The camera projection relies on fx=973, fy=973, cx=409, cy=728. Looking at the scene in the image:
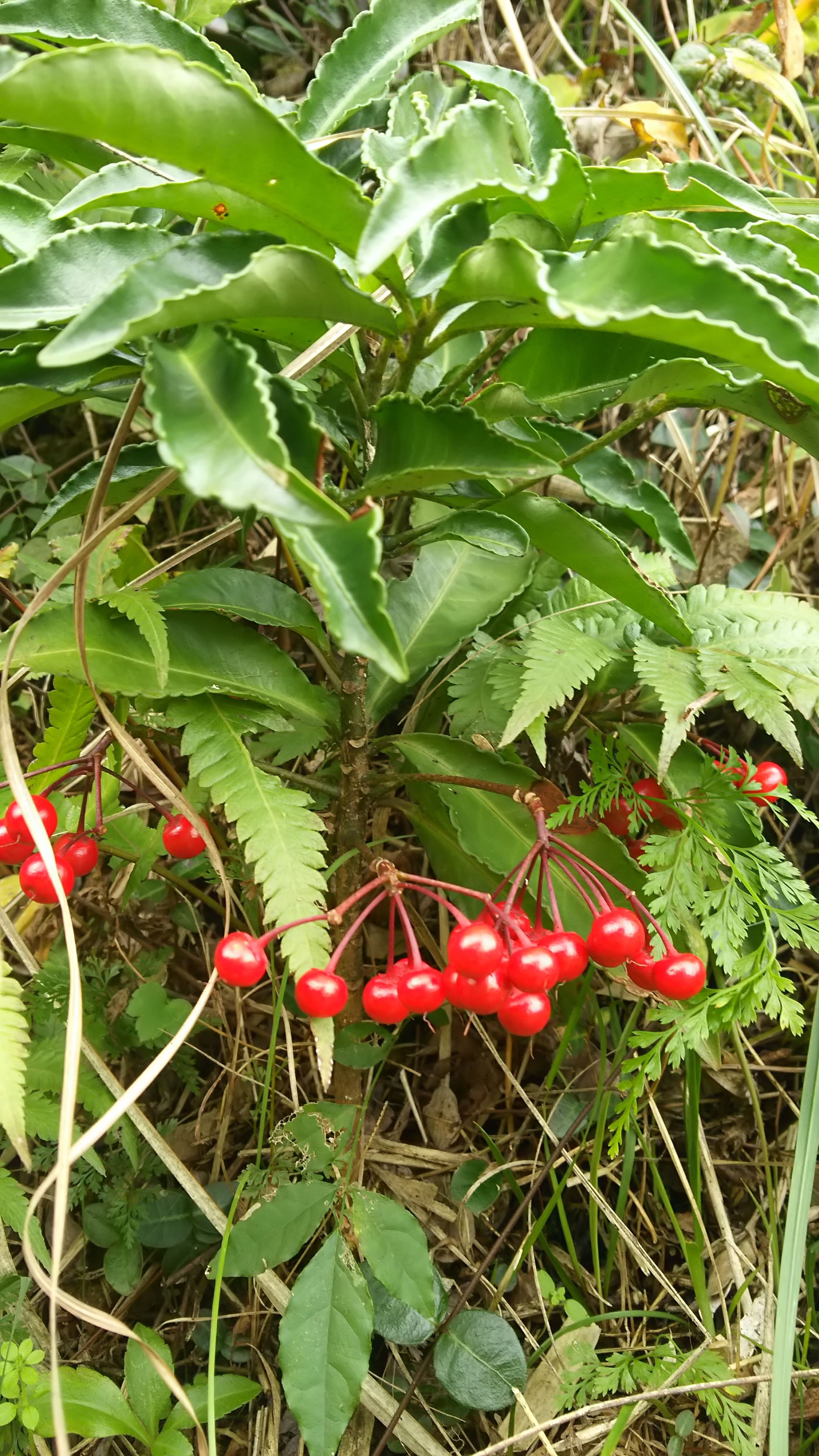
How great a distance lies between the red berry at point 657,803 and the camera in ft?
3.47

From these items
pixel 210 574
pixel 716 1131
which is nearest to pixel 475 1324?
pixel 716 1131

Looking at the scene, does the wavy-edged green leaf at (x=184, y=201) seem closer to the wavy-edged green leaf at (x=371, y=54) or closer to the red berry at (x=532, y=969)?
the wavy-edged green leaf at (x=371, y=54)

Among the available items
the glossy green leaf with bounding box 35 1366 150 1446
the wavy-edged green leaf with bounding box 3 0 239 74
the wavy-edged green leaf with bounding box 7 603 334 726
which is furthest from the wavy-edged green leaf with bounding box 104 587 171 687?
the glossy green leaf with bounding box 35 1366 150 1446

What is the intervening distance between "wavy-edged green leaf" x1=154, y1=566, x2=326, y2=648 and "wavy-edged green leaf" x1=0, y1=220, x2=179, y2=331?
0.30m

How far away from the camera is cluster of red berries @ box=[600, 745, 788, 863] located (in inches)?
39.1

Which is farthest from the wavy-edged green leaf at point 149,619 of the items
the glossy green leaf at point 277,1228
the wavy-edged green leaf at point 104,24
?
the glossy green leaf at point 277,1228

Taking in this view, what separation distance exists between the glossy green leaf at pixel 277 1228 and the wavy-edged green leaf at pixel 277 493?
2.28 feet

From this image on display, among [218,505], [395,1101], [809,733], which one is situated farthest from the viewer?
[218,505]

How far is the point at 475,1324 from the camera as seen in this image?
1.09 metres

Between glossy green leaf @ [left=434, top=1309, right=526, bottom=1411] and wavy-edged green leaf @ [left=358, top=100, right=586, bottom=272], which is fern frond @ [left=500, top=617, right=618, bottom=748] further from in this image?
glossy green leaf @ [left=434, top=1309, right=526, bottom=1411]

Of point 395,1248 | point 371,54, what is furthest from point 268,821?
point 371,54

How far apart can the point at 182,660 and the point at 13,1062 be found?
15.6 inches

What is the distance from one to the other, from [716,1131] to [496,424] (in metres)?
1.00

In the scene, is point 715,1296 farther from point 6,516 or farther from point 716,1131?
point 6,516
